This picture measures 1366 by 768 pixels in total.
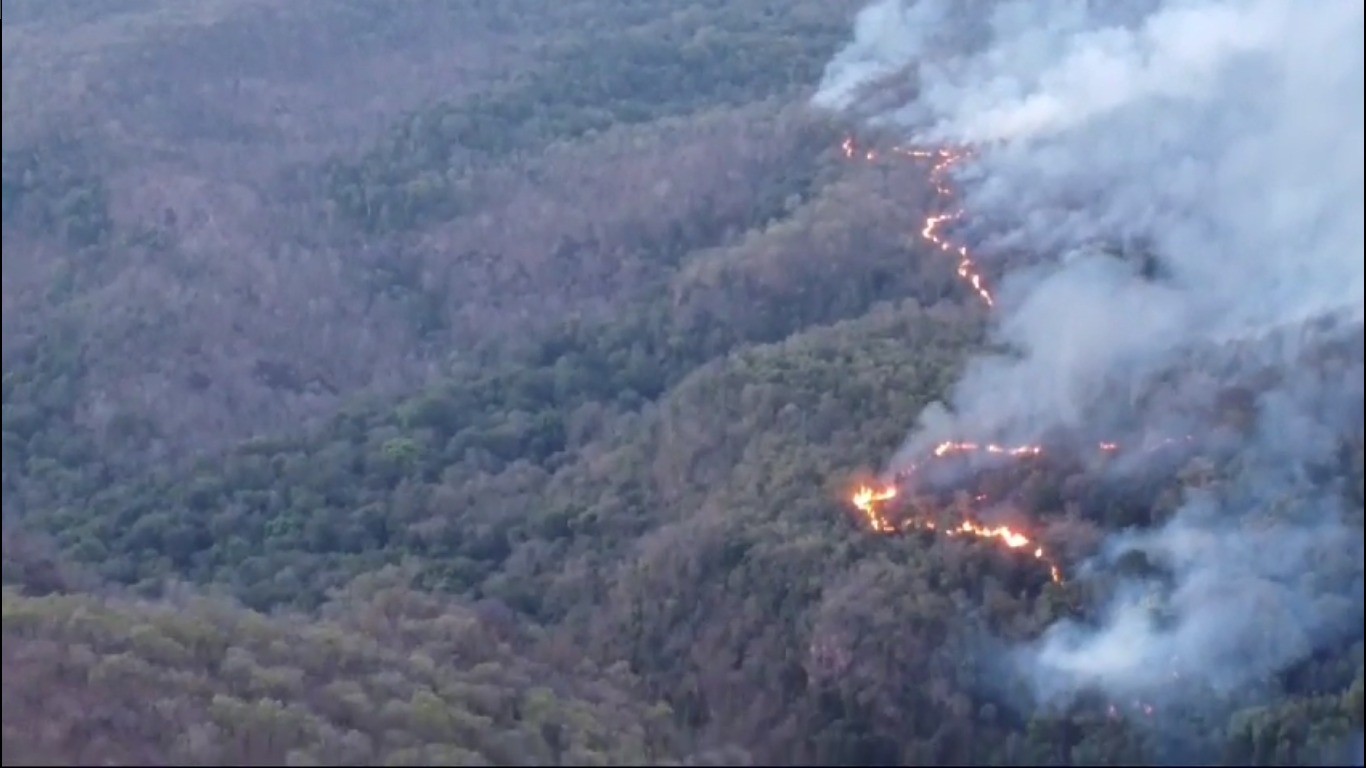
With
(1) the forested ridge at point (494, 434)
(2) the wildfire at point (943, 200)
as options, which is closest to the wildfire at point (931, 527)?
(1) the forested ridge at point (494, 434)

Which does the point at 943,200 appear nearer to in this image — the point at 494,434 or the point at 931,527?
the point at 494,434

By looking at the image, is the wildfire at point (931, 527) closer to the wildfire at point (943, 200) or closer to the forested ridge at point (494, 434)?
the forested ridge at point (494, 434)

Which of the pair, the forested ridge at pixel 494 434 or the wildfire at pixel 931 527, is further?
the wildfire at pixel 931 527

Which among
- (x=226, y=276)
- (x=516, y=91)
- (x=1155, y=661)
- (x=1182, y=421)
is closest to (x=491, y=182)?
(x=516, y=91)

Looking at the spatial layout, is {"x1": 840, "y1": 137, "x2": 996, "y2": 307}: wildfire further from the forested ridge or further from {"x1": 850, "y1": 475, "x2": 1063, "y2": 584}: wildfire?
{"x1": 850, "y1": 475, "x2": 1063, "y2": 584}: wildfire

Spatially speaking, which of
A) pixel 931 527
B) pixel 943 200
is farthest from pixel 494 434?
pixel 943 200

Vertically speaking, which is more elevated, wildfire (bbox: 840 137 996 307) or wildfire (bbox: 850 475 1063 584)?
wildfire (bbox: 840 137 996 307)

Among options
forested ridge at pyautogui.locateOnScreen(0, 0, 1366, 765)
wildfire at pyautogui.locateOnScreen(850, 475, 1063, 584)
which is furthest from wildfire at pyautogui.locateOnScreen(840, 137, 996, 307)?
wildfire at pyautogui.locateOnScreen(850, 475, 1063, 584)
